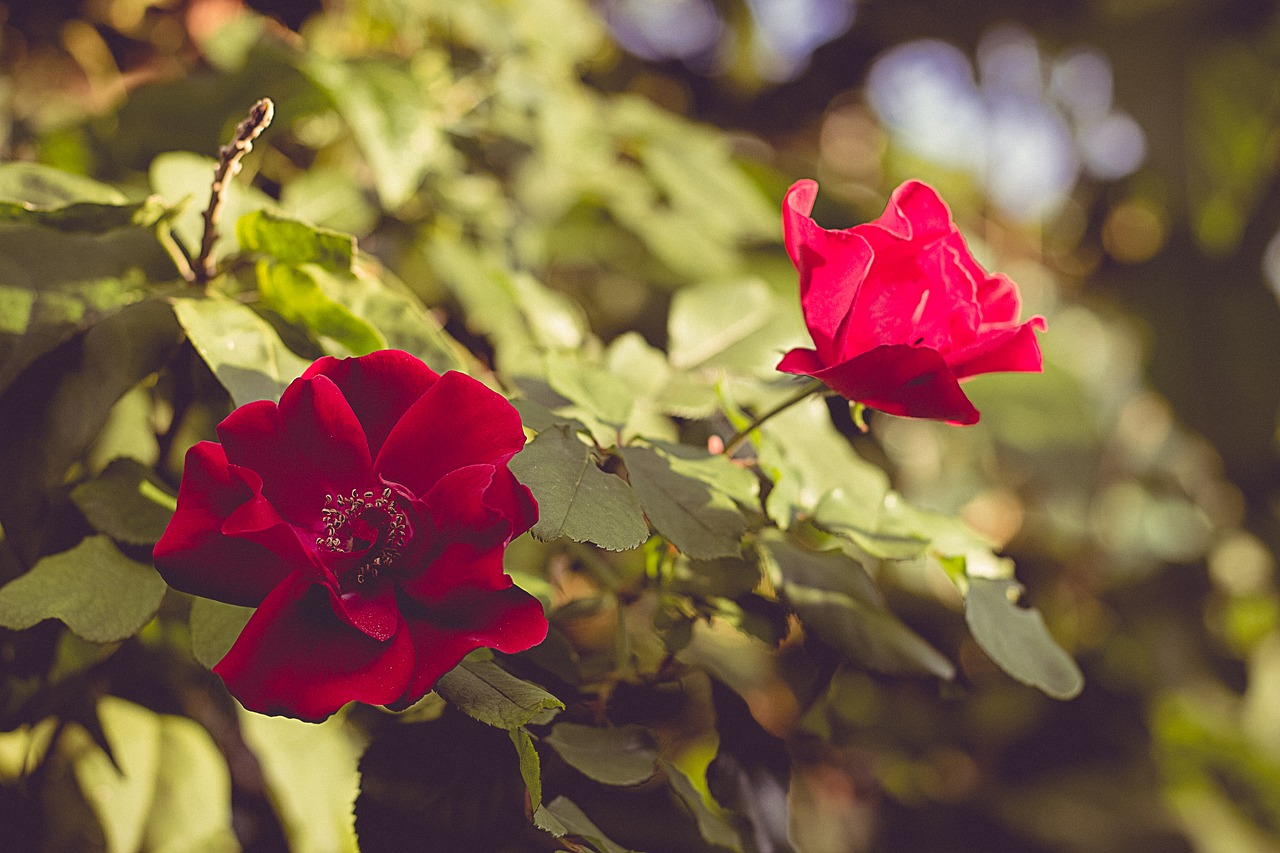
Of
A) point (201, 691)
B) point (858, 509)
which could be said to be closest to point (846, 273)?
point (858, 509)

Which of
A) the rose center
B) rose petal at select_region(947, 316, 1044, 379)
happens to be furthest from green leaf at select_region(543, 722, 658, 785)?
rose petal at select_region(947, 316, 1044, 379)

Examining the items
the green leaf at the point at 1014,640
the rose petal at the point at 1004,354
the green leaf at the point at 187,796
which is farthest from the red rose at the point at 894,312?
the green leaf at the point at 187,796

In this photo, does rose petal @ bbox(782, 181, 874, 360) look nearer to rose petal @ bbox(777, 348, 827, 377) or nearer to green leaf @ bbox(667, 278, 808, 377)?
rose petal @ bbox(777, 348, 827, 377)

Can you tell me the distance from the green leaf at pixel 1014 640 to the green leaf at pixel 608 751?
17cm

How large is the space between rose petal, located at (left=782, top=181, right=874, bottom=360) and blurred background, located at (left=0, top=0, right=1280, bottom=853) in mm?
386

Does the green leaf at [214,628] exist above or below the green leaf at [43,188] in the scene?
below

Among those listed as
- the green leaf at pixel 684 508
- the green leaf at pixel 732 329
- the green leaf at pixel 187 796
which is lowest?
the green leaf at pixel 187 796

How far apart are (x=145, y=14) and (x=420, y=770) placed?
3.06 feet

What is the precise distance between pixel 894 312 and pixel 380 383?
0.23 m

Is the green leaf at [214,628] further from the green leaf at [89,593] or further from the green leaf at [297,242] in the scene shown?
the green leaf at [297,242]

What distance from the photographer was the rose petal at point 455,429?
37 cm

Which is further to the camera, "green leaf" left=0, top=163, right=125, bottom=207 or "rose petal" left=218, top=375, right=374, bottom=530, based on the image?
"green leaf" left=0, top=163, right=125, bottom=207

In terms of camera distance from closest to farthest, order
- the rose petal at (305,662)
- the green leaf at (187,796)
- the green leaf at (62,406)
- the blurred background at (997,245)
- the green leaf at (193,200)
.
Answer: the rose petal at (305,662)
the green leaf at (62,406)
the green leaf at (193,200)
the green leaf at (187,796)
the blurred background at (997,245)

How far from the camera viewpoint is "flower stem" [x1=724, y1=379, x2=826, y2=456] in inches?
18.1
